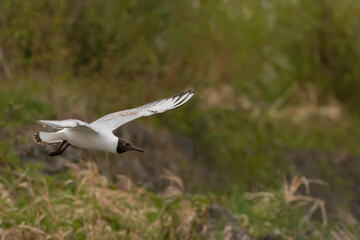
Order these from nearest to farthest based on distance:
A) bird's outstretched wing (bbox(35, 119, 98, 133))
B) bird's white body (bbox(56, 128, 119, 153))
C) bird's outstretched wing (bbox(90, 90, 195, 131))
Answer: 1. bird's outstretched wing (bbox(35, 119, 98, 133))
2. bird's white body (bbox(56, 128, 119, 153))
3. bird's outstretched wing (bbox(90, 90, 195, 131))

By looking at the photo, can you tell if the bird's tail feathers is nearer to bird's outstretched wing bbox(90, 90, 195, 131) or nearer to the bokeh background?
bird's outstretched wing bbox(90, 90, 195, 131)

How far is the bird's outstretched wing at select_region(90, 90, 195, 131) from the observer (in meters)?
4.80

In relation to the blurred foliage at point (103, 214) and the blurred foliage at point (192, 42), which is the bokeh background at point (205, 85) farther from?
the blurred foliage at point (103, 214)

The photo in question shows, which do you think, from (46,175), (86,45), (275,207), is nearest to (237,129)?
(86,45)

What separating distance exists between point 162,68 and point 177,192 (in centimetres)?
273

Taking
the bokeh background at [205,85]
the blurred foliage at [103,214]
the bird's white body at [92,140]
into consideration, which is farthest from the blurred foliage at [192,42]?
the bird's white body at [92,140]

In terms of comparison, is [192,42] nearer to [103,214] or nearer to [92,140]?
[103,214]

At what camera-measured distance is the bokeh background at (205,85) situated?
830cm

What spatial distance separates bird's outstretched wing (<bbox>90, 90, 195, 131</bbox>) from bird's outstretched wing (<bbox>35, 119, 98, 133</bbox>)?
142 millimetres

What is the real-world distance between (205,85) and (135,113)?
448cm

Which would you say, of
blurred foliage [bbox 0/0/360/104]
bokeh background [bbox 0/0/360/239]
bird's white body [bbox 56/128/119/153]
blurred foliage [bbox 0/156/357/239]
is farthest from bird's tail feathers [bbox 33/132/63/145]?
blurred foliage [bbox 0/0/360/104]

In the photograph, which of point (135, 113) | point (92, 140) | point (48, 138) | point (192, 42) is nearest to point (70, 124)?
point (92, 140)

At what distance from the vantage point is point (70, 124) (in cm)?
419

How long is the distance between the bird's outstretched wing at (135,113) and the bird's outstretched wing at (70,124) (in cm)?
14
